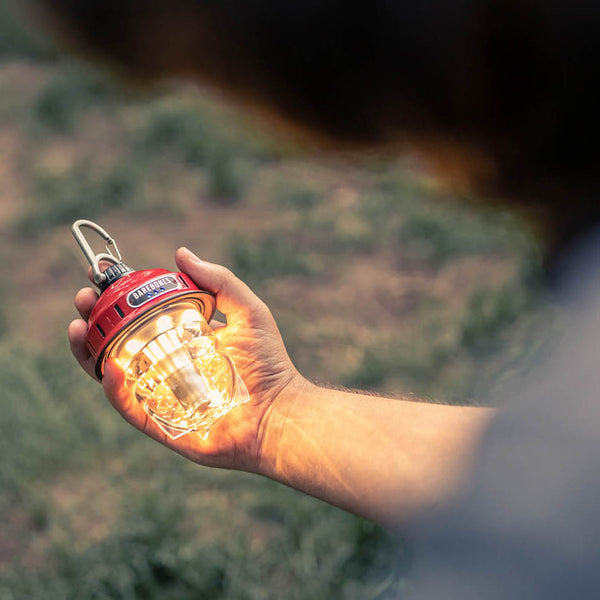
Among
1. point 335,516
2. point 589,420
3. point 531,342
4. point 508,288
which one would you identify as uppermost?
point 508,288

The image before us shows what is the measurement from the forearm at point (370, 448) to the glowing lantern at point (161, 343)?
232mm

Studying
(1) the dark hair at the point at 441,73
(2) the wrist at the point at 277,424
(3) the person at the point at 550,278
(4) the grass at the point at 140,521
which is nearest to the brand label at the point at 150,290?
(3) the person at the point at 550,278

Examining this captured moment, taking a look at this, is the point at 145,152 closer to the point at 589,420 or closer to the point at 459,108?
the point at 459,108

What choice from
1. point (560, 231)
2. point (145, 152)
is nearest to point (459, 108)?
point (560, 231)

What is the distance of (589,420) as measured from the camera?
1.70ft

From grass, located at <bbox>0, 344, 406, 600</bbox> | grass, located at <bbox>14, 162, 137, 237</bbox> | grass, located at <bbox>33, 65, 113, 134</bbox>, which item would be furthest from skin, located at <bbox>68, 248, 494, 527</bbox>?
grass, located at <bbox>33, 65, 113, 134</bbox>

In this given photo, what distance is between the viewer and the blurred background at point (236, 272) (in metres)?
1.54

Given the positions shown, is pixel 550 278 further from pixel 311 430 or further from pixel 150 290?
pixel 150 290

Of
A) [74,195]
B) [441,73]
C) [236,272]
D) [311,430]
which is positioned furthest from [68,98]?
[311,430]

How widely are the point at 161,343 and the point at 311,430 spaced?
1.23 feet

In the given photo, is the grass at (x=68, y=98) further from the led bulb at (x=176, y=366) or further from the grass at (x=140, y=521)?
the led bulb at (x=176, y=366)

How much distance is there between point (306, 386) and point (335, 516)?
0.48 metres

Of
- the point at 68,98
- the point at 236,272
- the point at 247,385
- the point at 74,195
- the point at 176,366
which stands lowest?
the point at 176,366

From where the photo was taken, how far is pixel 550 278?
2.25 m
